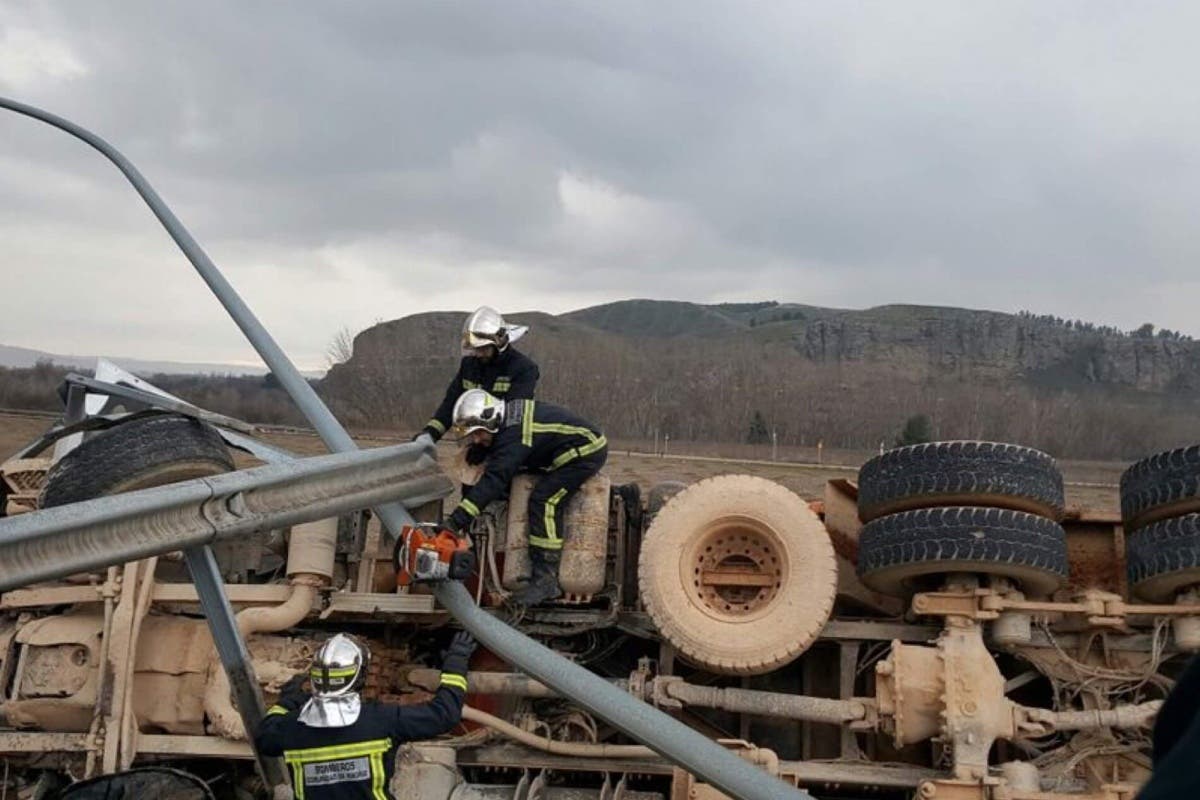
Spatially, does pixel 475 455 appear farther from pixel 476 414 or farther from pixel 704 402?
pixel 704 402

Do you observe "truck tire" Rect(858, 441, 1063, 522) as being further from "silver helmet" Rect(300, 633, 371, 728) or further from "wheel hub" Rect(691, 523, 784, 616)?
"silver helmet" Rect(300, 633, 371, 728)

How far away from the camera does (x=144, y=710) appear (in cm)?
518

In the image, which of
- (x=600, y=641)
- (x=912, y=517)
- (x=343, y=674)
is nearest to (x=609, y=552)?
(x=600, y=641)

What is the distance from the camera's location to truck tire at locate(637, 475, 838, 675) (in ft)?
15.8

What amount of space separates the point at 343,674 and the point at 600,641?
79.1 inches

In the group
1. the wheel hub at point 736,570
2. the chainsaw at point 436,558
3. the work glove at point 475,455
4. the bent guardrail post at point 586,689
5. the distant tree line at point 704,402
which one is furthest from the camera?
the distant tree line at point 704,402

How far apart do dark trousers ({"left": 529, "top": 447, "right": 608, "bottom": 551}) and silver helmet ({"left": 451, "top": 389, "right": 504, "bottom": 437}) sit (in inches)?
14.9

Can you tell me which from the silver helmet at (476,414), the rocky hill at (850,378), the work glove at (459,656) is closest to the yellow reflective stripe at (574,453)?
the silver helmet at (476,414)

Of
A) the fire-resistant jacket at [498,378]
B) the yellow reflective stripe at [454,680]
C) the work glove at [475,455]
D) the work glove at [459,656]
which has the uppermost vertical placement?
the fire-resistant jacket at [498,378]

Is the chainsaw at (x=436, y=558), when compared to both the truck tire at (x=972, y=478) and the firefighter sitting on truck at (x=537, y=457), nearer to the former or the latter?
the firefighter sitting on truck at (x=537, y=457)

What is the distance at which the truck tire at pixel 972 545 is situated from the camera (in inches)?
178

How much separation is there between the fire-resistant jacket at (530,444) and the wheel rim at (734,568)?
735 mm

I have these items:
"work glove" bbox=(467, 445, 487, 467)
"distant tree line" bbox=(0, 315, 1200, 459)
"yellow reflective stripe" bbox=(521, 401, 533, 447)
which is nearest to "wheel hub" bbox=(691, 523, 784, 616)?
"yellow reflective stripe" bbox=(521, 401, 533, 447)

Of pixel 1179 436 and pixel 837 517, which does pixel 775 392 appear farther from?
pixel 837 517
